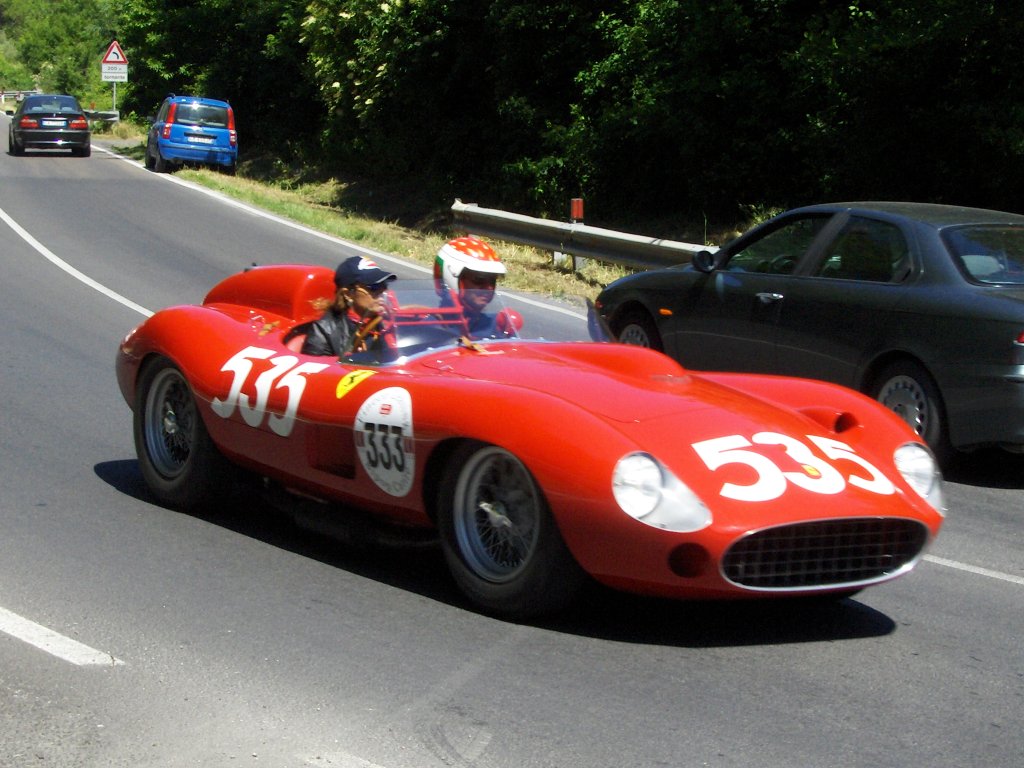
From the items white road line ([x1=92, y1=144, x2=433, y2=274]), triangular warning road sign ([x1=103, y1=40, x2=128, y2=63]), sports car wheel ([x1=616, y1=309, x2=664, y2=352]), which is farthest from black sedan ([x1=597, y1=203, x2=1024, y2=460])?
triangular warning road sign ([x1=103, y1=40, x2=128, y2=63])

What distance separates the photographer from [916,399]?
7.75m

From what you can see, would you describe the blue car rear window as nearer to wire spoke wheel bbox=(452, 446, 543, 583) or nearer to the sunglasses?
the sunglasses

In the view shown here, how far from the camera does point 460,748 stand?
372 centimetres

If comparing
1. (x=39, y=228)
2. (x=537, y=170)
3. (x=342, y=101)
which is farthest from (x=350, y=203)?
(x=39, y=228)

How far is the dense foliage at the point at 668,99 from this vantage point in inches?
579

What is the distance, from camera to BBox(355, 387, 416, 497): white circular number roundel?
5004mm

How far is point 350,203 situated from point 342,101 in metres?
3.15

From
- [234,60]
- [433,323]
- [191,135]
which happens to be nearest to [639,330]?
[433,323]

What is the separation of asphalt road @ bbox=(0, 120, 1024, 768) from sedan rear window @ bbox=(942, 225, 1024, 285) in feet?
4.75

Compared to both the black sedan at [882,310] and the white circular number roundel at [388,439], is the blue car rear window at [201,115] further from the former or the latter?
the white circular number roundel at [388,439]

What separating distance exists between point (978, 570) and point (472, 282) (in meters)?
2.50

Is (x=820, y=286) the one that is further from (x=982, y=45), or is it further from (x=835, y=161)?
(x=835, y=161)

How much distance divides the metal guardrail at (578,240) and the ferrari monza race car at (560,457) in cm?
793

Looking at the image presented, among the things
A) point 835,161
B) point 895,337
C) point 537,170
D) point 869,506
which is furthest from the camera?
point 537,170
